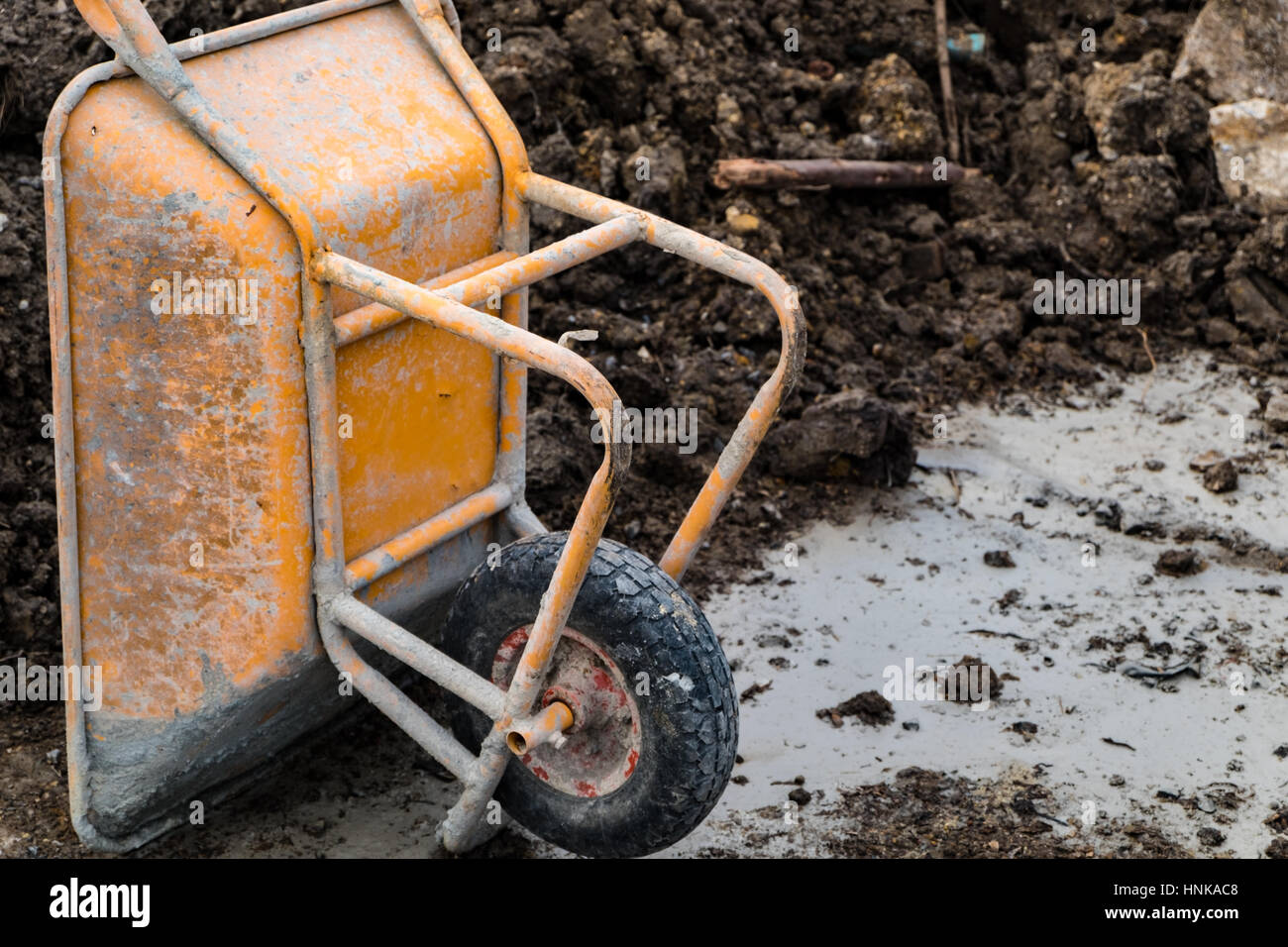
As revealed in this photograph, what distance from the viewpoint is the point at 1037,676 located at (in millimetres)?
4414

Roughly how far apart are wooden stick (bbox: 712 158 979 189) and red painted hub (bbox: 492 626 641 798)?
126 inches

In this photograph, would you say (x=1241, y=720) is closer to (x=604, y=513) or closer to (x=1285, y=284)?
(x=604, y=513)

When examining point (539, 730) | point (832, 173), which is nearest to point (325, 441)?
point (539, 730)

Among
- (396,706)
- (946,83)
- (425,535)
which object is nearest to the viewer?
(396,706)

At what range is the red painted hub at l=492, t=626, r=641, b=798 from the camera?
328 centimetres

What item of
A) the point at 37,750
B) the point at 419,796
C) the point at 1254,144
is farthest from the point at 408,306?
the point at 1254,144

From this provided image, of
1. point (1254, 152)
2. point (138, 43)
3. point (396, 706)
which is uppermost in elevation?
point (138, 43)

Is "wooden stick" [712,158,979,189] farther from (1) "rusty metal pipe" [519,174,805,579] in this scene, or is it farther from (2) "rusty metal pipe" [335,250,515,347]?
(2) "rusty metal pipe" [335,250,515,347]

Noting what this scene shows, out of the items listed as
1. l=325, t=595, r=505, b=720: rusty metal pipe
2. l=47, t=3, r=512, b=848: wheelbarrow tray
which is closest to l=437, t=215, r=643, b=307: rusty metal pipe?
l=47, t=3, r=512, b=848: wheelbarrow tray

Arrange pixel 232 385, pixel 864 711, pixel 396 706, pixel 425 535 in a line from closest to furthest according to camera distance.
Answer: pixel 232 385, pixel 396 706, pixel 425 535, pixel 864 711

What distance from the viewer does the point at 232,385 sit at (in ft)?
10.2

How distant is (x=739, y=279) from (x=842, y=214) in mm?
3091

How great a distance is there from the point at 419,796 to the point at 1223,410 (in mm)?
3609

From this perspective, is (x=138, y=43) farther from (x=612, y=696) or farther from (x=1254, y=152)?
(x=1254, y=152)
